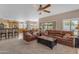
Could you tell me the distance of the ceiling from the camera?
251cm

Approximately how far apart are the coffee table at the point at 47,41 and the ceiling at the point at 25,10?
0.45 metres

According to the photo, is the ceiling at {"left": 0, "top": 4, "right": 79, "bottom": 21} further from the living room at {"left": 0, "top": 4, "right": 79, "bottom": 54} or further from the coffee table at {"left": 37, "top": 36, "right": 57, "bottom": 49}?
the coffee table at {"left": 37, "top": 36, "right": 57, "bottom": 49}

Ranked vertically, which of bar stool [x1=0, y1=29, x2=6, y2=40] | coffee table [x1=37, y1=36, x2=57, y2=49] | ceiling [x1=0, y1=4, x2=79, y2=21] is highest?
ceiling [x1=0, y1=4, x2=79, y2=21]

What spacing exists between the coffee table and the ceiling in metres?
0.45

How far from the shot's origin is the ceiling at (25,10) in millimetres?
2508

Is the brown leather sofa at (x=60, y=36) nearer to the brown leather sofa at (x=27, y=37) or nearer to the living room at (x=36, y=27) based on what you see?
the living room at (x=36, y=27)

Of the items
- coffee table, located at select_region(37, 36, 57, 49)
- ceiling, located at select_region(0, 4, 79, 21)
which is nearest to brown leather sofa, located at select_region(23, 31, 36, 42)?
coffee table, located at select_region(37, 36, 57, 49)

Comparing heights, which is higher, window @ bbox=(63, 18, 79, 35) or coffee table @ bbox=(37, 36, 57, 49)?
window @ bbox=(63, 18, 79, 35)

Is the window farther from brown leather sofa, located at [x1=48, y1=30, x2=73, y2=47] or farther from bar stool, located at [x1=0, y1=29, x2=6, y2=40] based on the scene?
bar stool, located at [x1=0, y1=29, x2=6, y2=40]

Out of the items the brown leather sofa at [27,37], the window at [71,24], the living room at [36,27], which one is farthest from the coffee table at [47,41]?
the window at [71,24]

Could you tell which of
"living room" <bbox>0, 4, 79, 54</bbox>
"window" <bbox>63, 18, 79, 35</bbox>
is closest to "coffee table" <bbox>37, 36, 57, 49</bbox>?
"living room" <bbox>0, 4, 79, 54</bbox>
